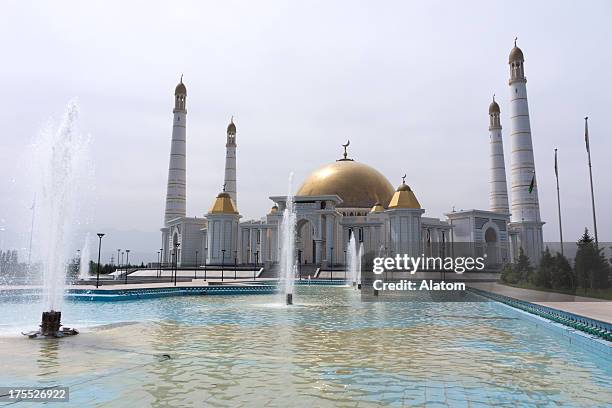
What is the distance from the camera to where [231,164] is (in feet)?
200

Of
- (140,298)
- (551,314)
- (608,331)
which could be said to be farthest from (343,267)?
(608,331)

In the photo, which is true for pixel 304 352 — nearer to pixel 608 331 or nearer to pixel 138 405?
pixel 138 405

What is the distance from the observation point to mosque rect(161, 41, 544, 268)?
46219 mm

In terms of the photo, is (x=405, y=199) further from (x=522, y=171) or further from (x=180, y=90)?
(x=180, y=90)

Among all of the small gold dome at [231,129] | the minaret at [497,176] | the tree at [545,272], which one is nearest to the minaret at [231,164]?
the small gold dome at [231,129]

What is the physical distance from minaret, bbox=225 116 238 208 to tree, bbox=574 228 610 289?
4242 cm

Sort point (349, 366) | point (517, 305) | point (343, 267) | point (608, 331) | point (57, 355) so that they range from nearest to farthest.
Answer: point (349, 366), point (57, 355), point (608, 331), point (517, 305), point (343, 267)

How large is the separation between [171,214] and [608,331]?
166 ft

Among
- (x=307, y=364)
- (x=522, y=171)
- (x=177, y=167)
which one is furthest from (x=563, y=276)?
(x=177, y=167)

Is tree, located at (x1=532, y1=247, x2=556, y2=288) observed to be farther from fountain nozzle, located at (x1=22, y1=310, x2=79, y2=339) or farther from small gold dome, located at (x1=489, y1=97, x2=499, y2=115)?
small gold dome, located at (x1=489, y1=97, x2=499, y2=115)

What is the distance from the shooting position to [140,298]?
20.7 m

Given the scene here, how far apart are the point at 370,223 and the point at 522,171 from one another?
597 inches

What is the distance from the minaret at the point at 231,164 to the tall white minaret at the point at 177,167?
6517 millimetres

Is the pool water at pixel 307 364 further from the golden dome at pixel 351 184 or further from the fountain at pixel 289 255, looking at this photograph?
the golden dome at pixel 351 184
